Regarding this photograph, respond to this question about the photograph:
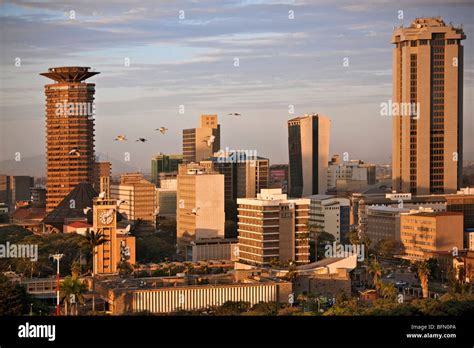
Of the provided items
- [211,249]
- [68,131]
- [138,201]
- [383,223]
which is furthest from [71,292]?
[68,131]

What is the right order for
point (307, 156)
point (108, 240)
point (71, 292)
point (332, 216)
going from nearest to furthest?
point (71, 292) < point (108, 240) < point (332, 216) < point (307, 156)

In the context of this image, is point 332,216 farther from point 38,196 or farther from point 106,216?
point 38,196

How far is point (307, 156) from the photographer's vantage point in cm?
4916

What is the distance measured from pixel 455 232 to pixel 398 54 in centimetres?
1357

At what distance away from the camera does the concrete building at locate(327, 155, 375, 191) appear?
50.6 m

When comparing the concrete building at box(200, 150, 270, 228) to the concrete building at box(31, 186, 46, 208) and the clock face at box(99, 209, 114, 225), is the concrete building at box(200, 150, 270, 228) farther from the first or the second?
the clock face at box(99, 209, 114, 225)

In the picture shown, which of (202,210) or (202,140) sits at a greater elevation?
(202,140)

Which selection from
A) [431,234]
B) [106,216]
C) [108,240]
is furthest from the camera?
[431,234]

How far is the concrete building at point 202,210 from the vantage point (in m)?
34.9

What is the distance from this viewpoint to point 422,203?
129ft

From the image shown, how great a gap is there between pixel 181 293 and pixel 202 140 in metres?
26.9

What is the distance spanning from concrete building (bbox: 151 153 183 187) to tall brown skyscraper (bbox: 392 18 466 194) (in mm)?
14790

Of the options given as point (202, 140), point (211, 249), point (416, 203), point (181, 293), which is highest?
point (202, 140)

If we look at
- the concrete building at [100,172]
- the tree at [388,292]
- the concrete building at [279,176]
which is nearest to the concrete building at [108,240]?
the tree at [388,292]
